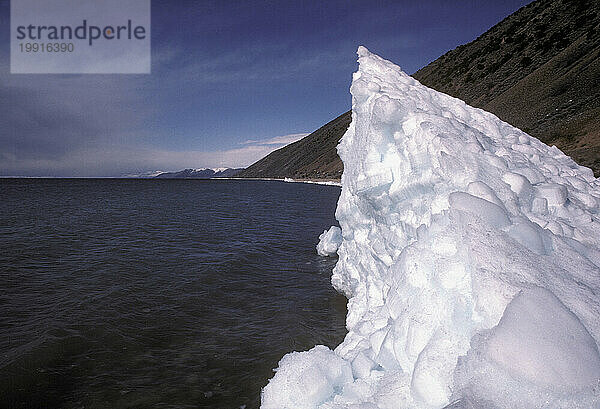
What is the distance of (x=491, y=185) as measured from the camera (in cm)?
475

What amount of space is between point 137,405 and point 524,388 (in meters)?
5.89

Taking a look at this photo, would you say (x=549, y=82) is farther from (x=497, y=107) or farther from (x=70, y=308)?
(x=70, y=308)

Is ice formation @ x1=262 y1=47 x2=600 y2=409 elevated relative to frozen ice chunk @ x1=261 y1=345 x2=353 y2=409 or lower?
elevated

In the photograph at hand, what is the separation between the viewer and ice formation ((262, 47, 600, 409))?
9.43 ft

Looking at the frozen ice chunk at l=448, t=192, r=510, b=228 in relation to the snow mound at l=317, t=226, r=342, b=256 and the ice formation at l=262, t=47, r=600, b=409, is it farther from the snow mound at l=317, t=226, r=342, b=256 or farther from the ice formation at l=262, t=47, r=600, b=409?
the snow mound at l=317, t=226, r=342, b=256

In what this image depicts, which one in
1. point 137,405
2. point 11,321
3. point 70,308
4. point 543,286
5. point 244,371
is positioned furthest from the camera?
point 70,308

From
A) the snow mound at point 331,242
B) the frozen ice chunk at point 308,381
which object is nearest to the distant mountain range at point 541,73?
the snow mound at point 331,242

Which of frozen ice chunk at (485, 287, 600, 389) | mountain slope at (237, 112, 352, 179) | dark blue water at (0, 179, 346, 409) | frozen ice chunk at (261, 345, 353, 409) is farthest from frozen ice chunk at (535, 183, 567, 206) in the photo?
mountain slope at (237, 112, 352, 179)

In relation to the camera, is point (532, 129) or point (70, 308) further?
point (532, 129)

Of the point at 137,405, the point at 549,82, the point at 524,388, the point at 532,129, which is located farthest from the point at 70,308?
the point at 549,82

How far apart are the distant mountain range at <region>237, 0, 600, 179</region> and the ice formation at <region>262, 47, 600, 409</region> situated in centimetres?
1966

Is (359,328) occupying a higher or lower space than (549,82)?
lower

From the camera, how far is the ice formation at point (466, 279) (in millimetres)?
Result: 2873

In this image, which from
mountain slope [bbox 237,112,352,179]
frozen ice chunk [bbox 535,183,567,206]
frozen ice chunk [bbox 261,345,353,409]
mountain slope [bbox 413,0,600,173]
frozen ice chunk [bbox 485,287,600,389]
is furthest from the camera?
mountain slope [bbox 237,112,352,179]
